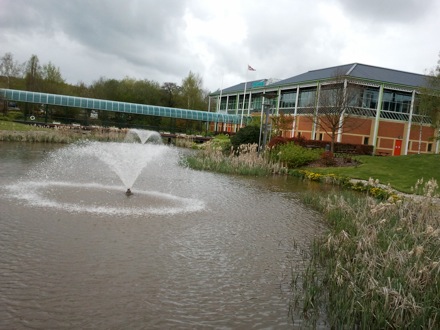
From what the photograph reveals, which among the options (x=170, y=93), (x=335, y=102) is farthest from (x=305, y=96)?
(x=170, y=93)

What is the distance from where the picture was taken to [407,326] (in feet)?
16.0

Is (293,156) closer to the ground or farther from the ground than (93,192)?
farther from the ground

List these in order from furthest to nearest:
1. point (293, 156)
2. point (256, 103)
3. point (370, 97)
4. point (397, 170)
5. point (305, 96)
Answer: point (256, 103) < point (305, 96) < point (370, 97) < point (293, 156) < point (397, 170)

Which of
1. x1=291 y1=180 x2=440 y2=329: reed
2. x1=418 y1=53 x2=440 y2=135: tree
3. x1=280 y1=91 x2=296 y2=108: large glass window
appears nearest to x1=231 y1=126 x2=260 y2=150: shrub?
x1=418 y1=53 x2=440 y2=135: tree

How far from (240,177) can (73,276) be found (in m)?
14.9

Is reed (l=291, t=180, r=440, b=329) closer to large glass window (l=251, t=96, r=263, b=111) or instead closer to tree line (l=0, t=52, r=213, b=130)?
tree line (l=0, t=52, r=213, b=130)

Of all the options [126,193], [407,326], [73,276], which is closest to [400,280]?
[407,326]

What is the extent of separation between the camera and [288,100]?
54.4 meters

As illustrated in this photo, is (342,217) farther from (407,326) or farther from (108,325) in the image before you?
(108,325)

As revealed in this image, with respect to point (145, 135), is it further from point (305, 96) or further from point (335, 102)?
point (335, 102)

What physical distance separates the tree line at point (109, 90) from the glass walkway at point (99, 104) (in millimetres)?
1545

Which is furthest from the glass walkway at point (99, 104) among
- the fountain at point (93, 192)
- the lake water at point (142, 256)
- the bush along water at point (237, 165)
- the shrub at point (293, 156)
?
the lake water at point (142, 256)

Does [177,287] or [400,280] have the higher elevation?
[400,280]

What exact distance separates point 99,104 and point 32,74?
1506 centimetres
